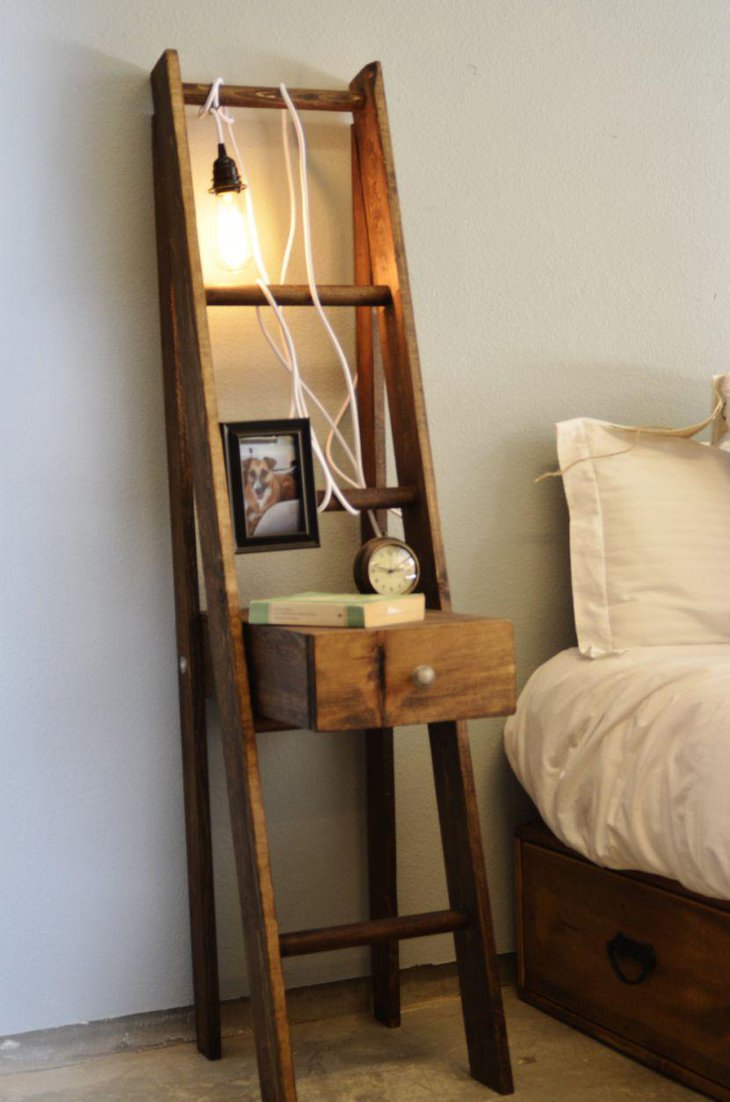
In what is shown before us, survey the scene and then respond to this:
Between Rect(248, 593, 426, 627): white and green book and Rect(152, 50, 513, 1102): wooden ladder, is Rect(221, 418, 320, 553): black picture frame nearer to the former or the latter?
Rect(152, 50, 513, 1102): wooden ladder

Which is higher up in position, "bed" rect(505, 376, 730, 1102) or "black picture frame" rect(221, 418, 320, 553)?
"black picture frame" rect(221, 418, 320, 553)

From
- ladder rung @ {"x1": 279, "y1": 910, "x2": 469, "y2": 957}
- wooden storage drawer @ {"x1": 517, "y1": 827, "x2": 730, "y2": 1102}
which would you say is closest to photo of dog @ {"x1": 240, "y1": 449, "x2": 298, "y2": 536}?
ladder rung @ {"x1": 279, "y1": 910, "x2": 469, "y2": 957}

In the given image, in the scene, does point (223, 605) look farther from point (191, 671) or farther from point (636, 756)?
point (636, 756)

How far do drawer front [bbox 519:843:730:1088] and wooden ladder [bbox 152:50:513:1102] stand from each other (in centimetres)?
23

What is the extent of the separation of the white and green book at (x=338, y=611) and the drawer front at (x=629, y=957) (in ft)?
1.96

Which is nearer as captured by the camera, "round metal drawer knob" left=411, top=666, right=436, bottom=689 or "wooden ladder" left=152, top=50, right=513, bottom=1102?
"round metal drawer knob" left=411, top=666, right=436, bottom=689

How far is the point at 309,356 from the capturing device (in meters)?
2.08

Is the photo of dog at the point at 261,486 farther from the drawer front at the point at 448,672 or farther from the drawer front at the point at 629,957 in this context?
the drawer front at the point at 629,957

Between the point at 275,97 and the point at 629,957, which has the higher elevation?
the point at 275,97

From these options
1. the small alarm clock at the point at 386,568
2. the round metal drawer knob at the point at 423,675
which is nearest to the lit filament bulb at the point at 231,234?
the small alarm clock at the point at 386,568

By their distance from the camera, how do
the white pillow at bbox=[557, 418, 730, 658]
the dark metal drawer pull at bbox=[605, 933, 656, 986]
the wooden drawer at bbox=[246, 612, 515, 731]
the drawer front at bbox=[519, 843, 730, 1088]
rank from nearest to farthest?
the wooden drawer at bbox=[246, 612, 515, 731] → the drawer front at bbox=[519, 843, 730, 1088] → the dark metal drawer pull at bbox=[605, 933, 656, 986] → the white pillow at bbox=[557, 418, 730, 658]

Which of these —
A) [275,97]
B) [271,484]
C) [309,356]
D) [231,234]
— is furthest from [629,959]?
[275,97]

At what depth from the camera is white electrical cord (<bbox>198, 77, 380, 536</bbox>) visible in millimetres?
1878

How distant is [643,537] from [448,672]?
26.0 inches
